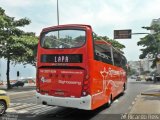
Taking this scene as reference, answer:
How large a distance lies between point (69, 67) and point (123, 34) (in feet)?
102

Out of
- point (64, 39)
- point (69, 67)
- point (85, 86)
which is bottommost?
point (85, 86)

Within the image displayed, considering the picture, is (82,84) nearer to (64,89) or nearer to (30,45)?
(64,89)

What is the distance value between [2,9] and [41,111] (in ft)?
96.0

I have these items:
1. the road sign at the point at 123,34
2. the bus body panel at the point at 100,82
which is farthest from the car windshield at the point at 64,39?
the road sign at the point at 123,34

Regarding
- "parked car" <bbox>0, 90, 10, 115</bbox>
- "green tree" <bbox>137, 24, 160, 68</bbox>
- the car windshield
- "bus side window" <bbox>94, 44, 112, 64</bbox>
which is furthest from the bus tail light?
"green tree" <bbox>137, 24, 160, 68</bbox>

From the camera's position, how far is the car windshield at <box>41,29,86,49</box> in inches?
543

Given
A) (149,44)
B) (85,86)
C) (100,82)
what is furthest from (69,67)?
(149,44)

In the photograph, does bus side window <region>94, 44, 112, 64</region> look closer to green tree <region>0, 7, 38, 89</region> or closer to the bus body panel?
the bus body panel

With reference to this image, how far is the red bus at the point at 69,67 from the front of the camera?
13383 mm

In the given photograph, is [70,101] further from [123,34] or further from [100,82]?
[123,34]

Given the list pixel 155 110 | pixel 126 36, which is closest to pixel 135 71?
pixel 126 36

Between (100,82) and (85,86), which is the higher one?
(100,82)

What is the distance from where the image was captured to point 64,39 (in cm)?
1416

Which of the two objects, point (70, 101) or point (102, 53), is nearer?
point (70, 101)
